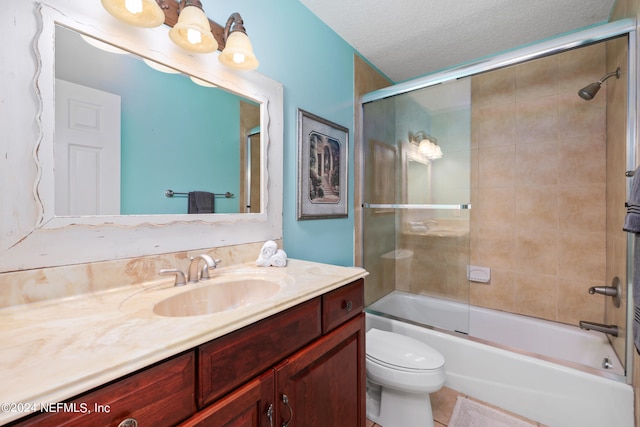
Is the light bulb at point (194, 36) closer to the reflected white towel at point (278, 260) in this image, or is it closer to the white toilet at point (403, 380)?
the reflected white towel at point (278, 260)

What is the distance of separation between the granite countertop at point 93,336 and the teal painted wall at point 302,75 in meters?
0.76

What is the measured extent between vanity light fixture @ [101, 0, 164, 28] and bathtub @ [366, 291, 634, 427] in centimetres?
211

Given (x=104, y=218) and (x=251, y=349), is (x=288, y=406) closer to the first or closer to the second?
(x=251, y=349)

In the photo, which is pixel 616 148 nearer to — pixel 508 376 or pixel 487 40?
pixel 487 40

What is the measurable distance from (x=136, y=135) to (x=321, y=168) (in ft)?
3.41

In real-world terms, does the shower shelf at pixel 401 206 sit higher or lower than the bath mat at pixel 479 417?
higher

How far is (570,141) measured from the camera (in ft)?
6.50

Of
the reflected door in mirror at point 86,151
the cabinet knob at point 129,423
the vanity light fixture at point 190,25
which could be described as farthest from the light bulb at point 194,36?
the cabinet knob at point 129,423

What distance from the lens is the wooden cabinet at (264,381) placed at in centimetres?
48

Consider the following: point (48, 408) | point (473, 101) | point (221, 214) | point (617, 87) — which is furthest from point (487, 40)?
point (48, 408)

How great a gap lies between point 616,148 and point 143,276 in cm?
254

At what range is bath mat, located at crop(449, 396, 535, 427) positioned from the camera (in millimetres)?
1480

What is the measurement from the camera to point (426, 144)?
203 cm

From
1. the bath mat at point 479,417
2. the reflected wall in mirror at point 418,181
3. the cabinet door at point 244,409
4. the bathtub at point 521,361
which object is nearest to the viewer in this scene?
the cabinet door at point 244,409
